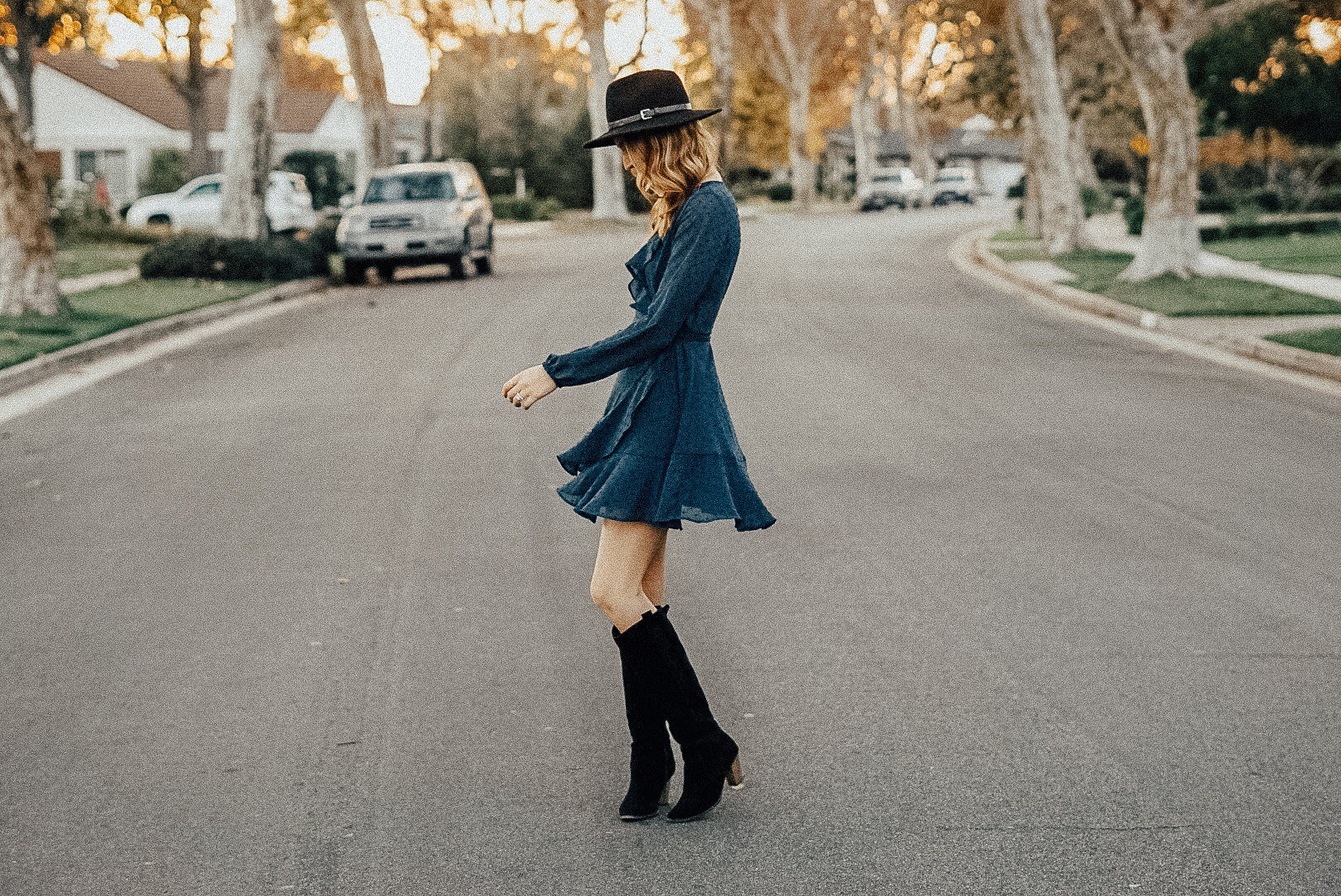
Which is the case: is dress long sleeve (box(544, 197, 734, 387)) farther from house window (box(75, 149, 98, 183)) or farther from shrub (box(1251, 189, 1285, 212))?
house window (box(75, 149, 98, 183))

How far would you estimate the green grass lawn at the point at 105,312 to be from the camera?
14.9 metres

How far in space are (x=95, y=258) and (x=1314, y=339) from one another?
22.0m

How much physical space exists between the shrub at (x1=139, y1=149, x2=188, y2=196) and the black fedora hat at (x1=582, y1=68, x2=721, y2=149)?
4996 centimetres

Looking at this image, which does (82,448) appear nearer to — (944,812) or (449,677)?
(449,677)

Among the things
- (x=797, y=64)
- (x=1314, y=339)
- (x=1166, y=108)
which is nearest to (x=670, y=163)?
(x=1314, y=339)

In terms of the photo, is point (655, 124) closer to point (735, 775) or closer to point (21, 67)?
point (735, 775)

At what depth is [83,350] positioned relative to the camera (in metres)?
14.9

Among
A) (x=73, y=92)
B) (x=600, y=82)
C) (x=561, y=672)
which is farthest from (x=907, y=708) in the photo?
(x=73, y=92)

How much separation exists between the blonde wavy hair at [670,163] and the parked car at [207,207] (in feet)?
116

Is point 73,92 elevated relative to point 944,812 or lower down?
elevated

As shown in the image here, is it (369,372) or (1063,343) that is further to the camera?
(1063,343)

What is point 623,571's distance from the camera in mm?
3979

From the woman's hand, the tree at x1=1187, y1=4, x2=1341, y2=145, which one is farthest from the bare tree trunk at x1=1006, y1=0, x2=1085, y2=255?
the woman's hand

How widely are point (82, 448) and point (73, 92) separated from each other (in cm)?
5263
